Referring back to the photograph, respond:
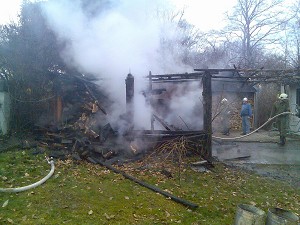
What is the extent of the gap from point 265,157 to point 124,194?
5964mm

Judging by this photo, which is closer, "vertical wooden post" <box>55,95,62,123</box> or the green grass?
the green grass

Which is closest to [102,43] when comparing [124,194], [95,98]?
[95,98]

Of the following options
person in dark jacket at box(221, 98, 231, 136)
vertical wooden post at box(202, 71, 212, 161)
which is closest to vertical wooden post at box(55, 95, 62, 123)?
vertical wooden post at box(202, 71, 212, 161)

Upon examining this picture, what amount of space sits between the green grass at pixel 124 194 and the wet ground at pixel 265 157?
84 centimetres

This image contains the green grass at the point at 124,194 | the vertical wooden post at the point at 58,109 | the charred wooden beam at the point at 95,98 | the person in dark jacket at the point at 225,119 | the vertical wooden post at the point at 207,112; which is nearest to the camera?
the green grass at the point at 124,194

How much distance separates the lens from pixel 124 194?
209 inches

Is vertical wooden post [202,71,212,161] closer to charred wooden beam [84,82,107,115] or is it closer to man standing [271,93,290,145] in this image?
charred wooden beam [84,82,107,115]

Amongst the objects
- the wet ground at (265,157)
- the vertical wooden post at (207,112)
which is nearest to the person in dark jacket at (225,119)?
the wet ground at (265,157)

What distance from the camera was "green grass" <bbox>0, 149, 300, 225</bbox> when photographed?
173 inches

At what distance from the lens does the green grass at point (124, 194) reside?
4395 mm

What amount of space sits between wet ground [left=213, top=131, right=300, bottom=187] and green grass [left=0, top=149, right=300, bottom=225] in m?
0.84

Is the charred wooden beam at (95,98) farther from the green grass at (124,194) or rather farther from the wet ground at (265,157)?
the wet ground at (265,157)

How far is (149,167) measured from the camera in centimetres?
717

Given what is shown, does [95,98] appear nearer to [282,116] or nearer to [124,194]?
[124,194]
